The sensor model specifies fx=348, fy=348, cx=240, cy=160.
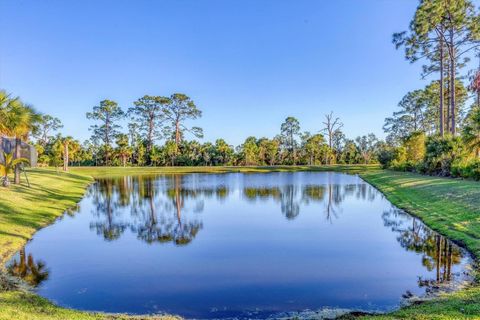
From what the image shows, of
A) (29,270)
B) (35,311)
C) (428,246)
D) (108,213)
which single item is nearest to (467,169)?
(428,246)

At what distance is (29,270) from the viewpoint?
9578mm

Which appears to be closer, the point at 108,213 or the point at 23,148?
the point at 108,213

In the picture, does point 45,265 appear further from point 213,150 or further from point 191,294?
point 213,150

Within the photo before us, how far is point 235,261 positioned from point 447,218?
374 inches

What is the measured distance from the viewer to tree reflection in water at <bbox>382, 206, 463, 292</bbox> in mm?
8790

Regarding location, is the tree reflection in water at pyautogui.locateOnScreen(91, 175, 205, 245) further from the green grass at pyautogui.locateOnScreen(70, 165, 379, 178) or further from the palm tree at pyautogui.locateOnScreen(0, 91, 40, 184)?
the green grass at pyautogui.locateOnScreen(70, 165, 379, 178)

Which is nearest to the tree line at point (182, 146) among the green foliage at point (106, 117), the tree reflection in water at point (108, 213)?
the green foliage at point (106, 117)

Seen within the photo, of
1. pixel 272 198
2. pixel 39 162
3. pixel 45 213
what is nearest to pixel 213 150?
pixel 39 162

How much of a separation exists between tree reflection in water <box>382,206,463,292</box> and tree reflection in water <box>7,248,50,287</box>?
31.1 feet

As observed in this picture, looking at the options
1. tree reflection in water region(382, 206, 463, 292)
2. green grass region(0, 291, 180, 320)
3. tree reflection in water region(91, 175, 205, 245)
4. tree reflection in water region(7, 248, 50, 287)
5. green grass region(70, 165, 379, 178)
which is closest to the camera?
green grass region(0, 291, 180, 320)

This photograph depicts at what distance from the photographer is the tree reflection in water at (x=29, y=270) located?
889 cm

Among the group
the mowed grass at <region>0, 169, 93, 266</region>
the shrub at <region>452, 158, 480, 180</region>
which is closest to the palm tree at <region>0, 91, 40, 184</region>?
the mowed grass at <region>0, 169, 93, 266</region>

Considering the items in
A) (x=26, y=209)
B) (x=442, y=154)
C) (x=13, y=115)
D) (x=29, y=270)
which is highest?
(x=13, y=115)

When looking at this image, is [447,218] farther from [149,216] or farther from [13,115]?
[13,115]
